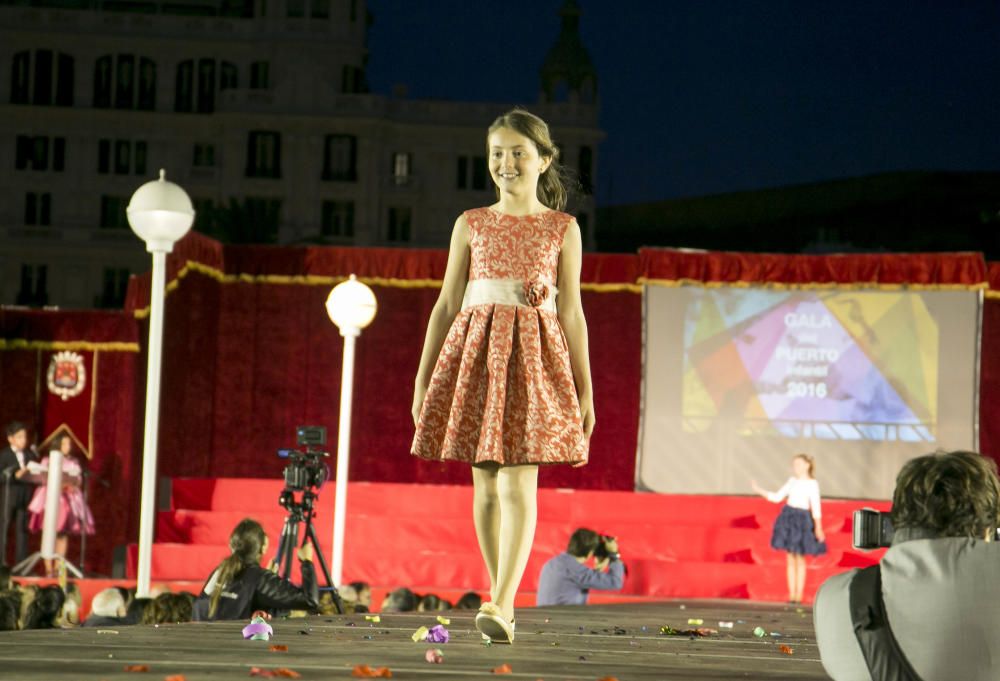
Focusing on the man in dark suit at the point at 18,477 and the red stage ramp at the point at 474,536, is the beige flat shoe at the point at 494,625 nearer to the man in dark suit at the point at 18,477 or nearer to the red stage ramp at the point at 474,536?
the red stage ramp at the point at 474,536

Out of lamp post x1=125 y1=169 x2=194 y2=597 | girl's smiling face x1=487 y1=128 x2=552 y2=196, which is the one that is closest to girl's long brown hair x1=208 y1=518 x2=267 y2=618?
lamp post x1=125 y1=169 x2=194 y2=597

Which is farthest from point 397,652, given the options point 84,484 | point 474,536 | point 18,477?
point 84,484

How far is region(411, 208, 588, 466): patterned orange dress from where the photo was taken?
367 centimetres

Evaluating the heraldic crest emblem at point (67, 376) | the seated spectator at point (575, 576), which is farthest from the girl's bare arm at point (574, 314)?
the heraldic crest emblem at point (67, 376)

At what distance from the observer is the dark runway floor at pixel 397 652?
2.87 m

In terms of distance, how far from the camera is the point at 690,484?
1343cm

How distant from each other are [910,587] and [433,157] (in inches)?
1490

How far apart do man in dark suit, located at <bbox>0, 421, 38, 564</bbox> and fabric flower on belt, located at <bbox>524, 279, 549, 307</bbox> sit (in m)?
8.23

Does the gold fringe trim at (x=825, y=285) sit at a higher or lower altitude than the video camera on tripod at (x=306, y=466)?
higher

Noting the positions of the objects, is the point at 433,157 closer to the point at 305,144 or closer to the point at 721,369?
the point at 305,144

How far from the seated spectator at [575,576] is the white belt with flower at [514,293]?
3.09 meters

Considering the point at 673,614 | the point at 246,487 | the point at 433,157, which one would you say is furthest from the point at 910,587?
the point at 433,157

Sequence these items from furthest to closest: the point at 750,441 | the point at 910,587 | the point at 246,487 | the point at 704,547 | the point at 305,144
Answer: the point at 305,144 → the point at 750,441 → the point at 246,487 → the point at 704,547 → the point at 910,587

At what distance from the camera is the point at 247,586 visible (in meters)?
5.35
